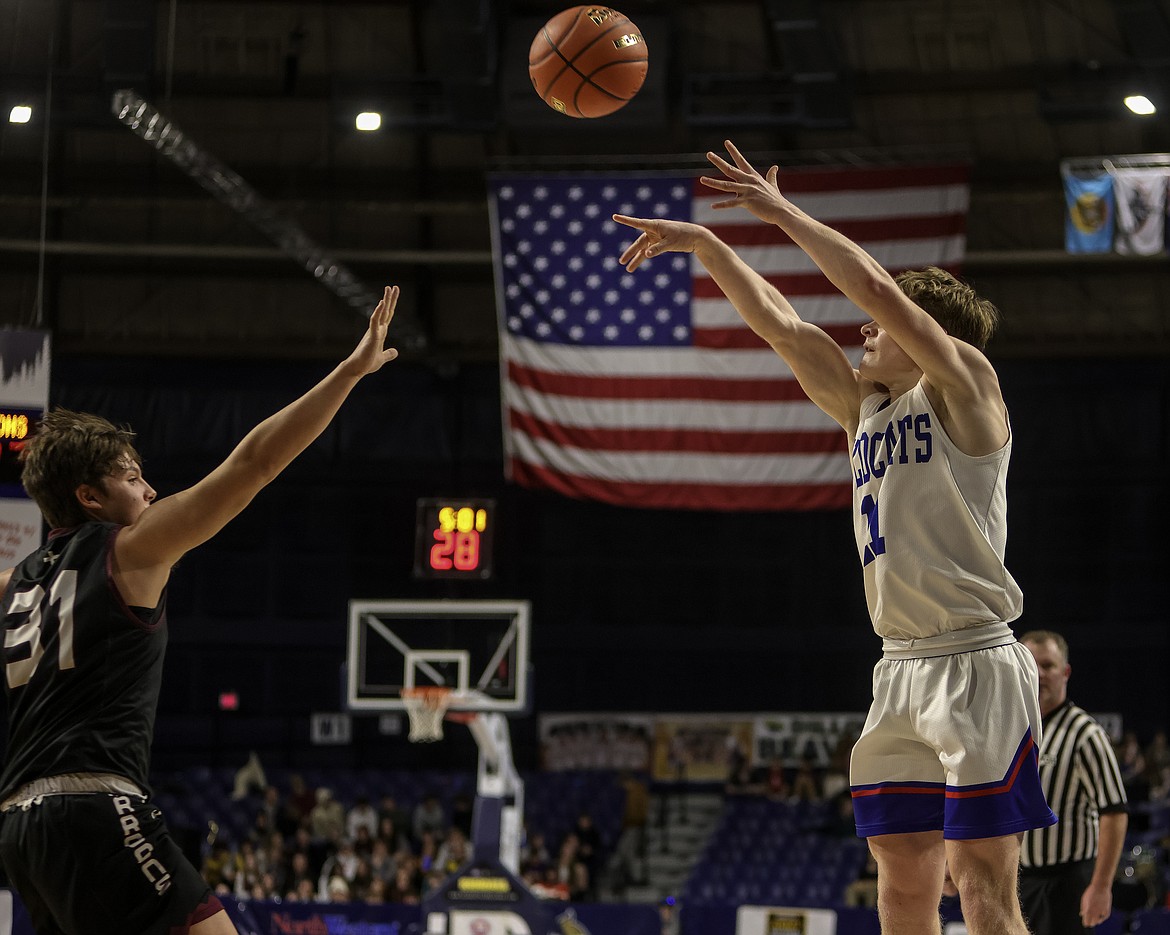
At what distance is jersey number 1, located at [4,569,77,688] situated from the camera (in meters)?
4.01

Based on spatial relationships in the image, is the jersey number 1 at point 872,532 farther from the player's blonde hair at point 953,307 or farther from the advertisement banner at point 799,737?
the advertisement banner at point 799,737

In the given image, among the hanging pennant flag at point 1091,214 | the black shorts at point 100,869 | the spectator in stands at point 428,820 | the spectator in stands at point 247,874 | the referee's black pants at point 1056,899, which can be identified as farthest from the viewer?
the spectator in stands at point 428,820

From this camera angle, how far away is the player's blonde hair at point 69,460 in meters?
4.18

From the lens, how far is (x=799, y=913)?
12039 millimetres

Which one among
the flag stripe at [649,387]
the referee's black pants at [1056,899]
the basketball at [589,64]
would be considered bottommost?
the referee's black pants at [1056,899]

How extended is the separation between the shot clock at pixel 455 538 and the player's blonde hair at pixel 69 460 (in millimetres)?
11108

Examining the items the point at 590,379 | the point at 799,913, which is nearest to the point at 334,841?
the point at 590,379

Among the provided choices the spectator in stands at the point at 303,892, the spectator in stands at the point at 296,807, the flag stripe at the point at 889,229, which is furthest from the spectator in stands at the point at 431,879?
the flag stripe at the point at 889,229

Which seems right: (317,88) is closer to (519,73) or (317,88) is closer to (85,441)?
(519,73)

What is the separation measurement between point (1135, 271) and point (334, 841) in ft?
46.8

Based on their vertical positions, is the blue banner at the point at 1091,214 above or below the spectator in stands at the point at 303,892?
above

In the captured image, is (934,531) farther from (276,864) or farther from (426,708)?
(276,864)

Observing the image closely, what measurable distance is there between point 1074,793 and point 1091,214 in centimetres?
1084

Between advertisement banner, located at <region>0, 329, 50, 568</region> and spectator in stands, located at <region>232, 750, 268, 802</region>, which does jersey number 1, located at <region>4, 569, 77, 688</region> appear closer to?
advertisement banner, located at <region>0, 329, 50, 568</region>
